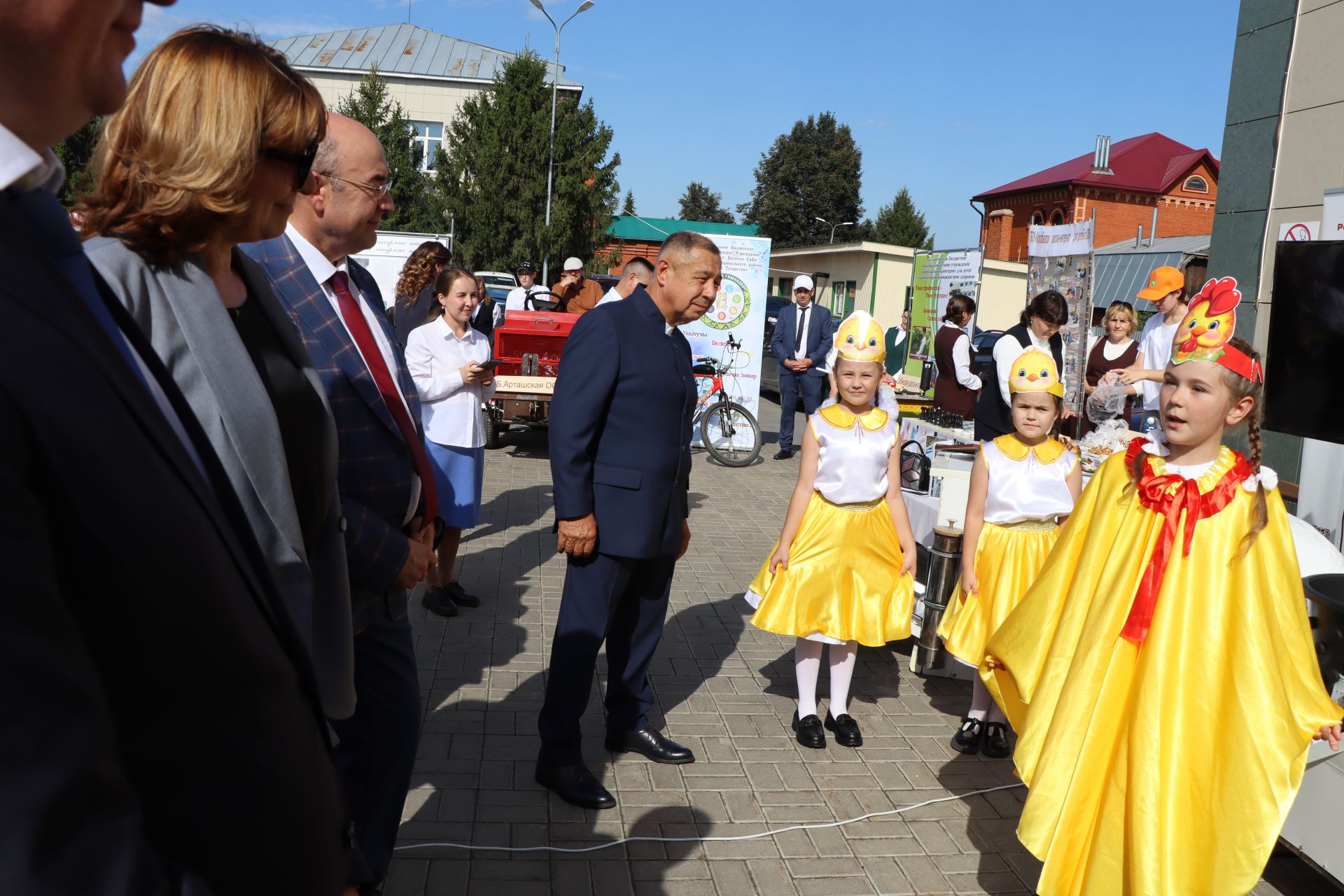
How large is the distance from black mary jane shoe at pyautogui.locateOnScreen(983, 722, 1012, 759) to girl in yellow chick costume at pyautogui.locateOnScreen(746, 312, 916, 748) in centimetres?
57

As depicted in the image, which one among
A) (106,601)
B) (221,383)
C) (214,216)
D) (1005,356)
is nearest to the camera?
(106,601)

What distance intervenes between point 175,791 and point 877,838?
344cm

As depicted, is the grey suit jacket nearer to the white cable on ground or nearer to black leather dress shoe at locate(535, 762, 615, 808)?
the white cable on ground

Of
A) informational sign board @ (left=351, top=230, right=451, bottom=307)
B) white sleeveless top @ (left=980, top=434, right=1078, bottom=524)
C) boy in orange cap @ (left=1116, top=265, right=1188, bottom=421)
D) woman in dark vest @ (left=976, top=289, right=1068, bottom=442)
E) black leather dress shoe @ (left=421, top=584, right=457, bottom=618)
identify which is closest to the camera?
white sleeveless top @ (left=980, top=434, right=1078, bottom=524)

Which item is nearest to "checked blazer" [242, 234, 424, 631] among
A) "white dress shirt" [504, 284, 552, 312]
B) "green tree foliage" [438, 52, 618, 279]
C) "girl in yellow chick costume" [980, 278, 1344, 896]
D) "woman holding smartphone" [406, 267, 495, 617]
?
"girl in yellow chick costume" [980, 278, 1344, 896]

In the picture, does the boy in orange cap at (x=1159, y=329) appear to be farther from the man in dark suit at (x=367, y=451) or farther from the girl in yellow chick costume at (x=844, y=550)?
the man in dark suit at (x=367, y=451)

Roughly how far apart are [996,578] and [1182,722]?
1.66m

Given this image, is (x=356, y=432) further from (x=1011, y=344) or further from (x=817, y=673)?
(x=1011, y=344)

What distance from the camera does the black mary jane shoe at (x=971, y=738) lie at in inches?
188

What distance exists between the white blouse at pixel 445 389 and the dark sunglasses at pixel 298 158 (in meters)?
4.34

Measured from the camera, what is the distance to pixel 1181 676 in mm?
2967

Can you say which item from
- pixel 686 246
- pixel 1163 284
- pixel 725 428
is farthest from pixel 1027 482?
pixel 725 428

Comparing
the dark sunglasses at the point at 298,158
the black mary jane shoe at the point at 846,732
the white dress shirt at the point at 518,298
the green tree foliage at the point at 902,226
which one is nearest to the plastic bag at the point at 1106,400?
the black mary jane shoe at the point at 846,732

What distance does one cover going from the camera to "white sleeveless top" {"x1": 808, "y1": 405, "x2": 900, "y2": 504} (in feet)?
15.8
